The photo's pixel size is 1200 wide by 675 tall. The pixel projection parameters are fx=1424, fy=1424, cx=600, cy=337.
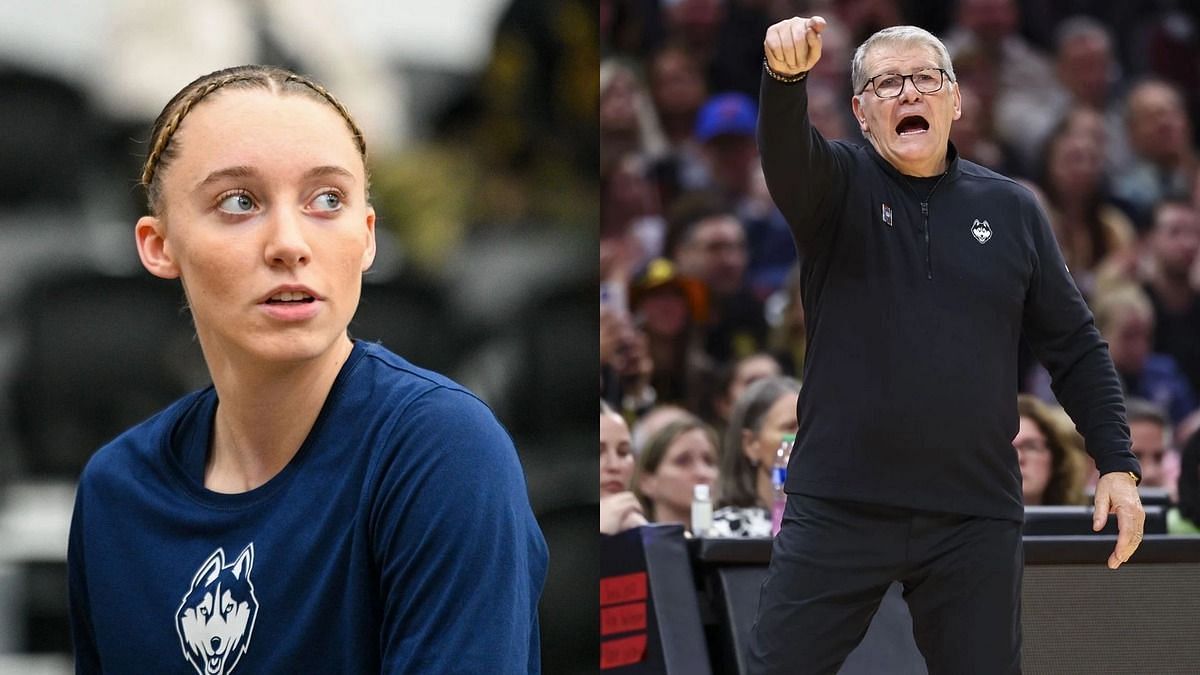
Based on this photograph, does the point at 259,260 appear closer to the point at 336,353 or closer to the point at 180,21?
the point at 336,353

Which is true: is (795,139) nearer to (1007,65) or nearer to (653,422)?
(653,422)

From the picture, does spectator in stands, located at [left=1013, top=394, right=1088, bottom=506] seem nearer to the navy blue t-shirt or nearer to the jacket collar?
the jacket collar

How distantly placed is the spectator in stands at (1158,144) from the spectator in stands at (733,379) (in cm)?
266

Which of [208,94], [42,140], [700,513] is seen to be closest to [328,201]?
[208,94]

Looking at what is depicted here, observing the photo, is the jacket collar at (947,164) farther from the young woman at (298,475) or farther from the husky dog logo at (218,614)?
the husky dog logo at (218,614)

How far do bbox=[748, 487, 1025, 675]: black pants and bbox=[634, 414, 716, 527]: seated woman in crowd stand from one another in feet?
5.04

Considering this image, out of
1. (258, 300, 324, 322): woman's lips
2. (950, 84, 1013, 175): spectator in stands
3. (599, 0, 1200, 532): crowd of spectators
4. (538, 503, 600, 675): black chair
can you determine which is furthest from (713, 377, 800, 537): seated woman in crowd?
(258, 300, 324, 322): woman's lips

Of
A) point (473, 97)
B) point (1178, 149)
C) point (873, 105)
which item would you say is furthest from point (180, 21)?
point (1178, 149)

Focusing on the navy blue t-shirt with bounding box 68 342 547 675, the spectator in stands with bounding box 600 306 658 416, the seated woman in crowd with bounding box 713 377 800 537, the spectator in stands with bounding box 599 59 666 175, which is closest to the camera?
the navy blue t-shirt with bounding box 68 342 547 675

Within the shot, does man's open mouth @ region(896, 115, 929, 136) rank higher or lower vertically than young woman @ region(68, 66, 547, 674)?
higher

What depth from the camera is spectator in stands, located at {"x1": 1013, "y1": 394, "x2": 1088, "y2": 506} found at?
14.6 feet

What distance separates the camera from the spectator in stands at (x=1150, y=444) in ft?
16.9

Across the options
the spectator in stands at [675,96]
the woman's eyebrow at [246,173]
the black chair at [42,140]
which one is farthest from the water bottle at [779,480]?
the spectator in stands at [675,96]

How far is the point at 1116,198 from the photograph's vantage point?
265 inches
